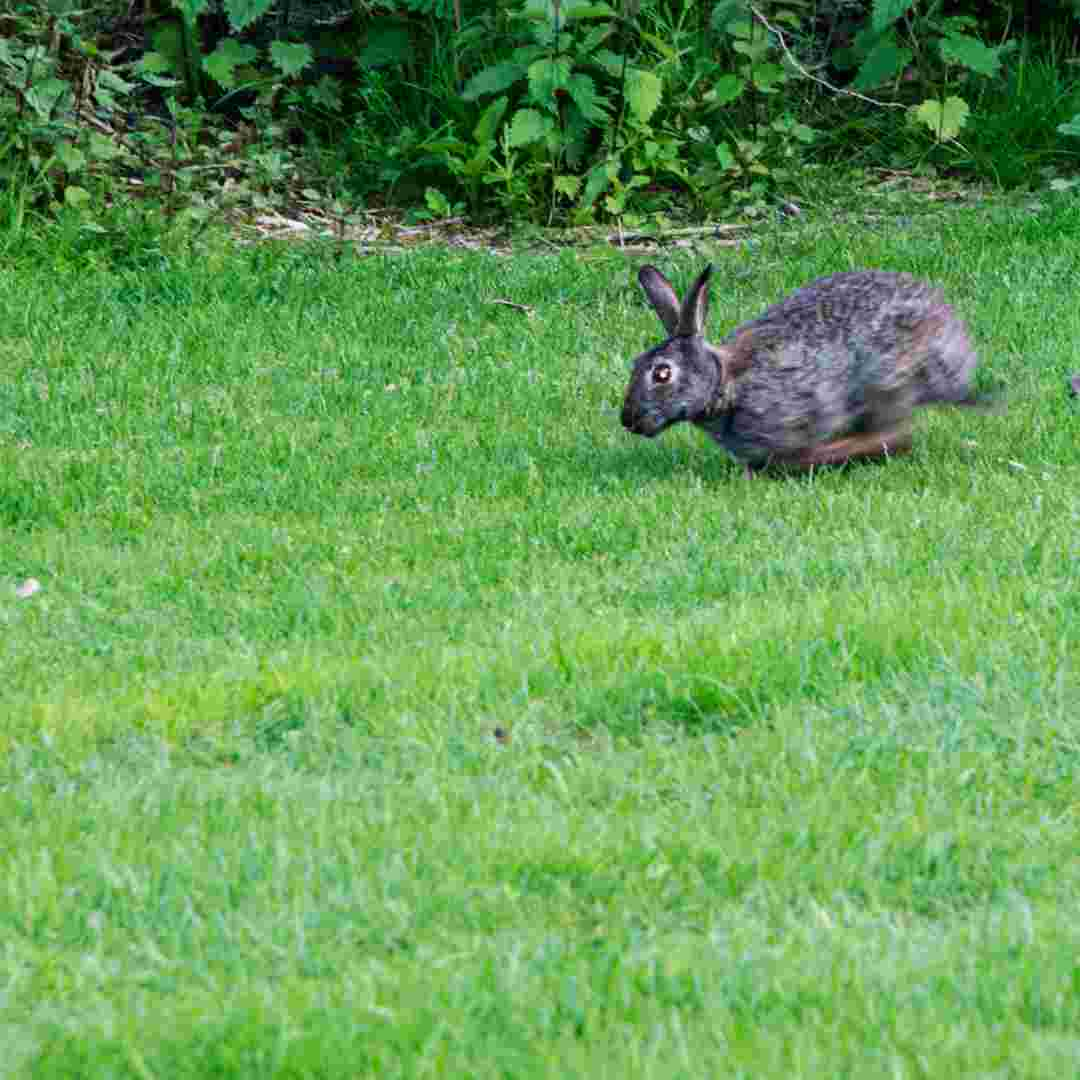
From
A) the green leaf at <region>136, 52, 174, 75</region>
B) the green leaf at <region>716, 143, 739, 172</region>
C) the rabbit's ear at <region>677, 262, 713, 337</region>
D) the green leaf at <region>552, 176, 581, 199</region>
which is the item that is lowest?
the green leaf at <region>552, 176, 581, 199</region>

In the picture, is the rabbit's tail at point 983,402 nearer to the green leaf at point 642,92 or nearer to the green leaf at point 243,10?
the green leaf at point 642,92

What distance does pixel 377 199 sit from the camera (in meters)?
12.5

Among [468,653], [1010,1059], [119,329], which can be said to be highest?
[1010,1059]

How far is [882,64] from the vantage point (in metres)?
12.4

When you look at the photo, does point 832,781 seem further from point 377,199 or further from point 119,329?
point 377,199

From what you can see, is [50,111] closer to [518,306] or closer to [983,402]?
[518,306]

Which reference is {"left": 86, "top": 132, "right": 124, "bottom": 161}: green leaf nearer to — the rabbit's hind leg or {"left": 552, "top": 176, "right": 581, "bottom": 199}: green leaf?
{"left": 552, "top": 176, "right": 581, "bottom": 199}: green leaf

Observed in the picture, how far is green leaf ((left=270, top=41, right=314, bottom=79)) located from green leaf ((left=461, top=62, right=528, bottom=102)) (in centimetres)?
145

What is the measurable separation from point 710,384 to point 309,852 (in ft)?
11.7

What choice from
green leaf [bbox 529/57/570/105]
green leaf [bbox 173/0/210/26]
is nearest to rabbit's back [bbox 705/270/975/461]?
green leaf [bbox 529/57/570/105]

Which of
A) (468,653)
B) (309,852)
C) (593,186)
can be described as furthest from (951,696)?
(593,186)

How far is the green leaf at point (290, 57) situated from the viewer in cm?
1257

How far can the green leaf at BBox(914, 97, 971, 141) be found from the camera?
12.2 metres

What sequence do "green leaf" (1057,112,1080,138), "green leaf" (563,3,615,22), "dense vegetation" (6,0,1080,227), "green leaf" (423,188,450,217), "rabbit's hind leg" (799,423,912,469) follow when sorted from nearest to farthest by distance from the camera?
1. "rabbit's hind leg" (799,423,912,469)
2. "green leaf" (563,3,615,22)
3. "dense vegetation" (6,0,1080,227)
4. "green leaf" (1057,112,1080,138)
5. "green leaf" (423,188,450,217)
